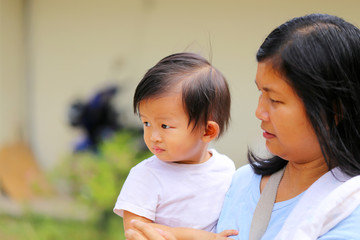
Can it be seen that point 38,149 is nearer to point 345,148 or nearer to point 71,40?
point 71,40

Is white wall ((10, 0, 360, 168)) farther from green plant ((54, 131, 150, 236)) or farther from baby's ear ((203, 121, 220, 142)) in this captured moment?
baby's ear ((203, 121, 220, 142))

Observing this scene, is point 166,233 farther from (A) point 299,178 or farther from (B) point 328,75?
(B) point 328,75

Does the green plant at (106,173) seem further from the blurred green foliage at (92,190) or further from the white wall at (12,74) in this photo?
the white wall at (12,74)

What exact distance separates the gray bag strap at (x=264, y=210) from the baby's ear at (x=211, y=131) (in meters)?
0.25

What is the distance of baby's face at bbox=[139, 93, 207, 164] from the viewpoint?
65.3 inches

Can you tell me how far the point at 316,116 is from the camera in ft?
4.53

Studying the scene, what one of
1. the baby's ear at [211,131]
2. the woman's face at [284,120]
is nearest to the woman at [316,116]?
the woman's face at [284,120]

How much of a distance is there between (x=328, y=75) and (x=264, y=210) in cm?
43

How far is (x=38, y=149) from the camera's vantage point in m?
5.31

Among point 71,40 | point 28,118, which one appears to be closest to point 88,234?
point 28,118

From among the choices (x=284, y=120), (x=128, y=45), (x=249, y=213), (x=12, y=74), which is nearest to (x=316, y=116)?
(x=284, y=120)

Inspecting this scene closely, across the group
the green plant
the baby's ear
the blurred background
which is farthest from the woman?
the green plant

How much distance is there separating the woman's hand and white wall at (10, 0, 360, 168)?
96.6 inches

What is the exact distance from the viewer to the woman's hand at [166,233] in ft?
5.07
